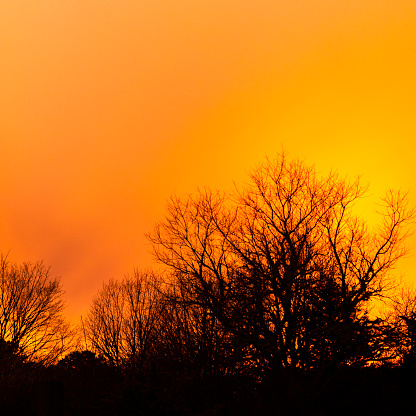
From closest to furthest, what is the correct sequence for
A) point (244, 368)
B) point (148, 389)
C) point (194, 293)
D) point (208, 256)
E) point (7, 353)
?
1. point (148, 389)
2. point (244, 368)
3. point (194, 293)
4. point (208, 256)
5. point (7, 353)

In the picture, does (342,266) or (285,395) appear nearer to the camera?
(285,395)

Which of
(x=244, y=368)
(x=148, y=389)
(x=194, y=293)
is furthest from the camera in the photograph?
(x=194, y=293)

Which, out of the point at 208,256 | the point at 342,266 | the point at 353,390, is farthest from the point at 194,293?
the point at 353,390

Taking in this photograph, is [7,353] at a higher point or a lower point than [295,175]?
lower

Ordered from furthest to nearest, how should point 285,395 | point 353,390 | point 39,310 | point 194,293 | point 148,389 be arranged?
point 39,310 < point 194,293 < point 353,390 < point 285,395 < point 148,389

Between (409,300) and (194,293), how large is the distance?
61.0 ft

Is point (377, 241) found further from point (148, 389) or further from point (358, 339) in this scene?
point (148, 389)

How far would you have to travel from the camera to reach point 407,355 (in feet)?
70.4

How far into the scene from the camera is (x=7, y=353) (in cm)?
3183

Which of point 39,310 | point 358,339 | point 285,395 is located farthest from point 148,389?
point 39,310

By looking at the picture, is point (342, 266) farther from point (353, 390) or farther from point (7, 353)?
point (7, 353)

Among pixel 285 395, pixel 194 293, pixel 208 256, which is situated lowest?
pixel 285 395

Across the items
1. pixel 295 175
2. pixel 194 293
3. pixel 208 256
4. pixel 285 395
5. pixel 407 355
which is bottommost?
pixel 285 395

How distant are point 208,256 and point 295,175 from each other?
229 inches
